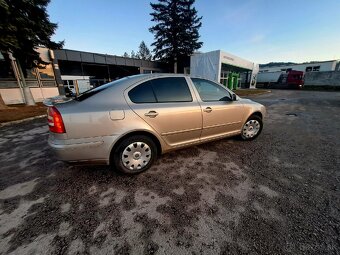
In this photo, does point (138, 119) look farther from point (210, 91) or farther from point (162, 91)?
point (210, 91)

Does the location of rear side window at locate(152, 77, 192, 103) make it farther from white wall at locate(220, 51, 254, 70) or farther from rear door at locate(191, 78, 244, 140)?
white wall at locate(220, 51, 254, 70)

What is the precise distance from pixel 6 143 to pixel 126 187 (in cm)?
428

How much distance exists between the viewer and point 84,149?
2.32 metres

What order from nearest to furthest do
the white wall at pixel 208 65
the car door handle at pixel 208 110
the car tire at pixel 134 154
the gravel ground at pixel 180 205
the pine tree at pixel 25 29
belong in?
the gravel ground at pixel 180 205 → the car tire at pixel 134 154 → the car door handle at pixel 208 110 → the pine tree at pixel 25 29 → the white wall at pixel 208 65

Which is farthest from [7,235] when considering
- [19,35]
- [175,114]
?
[19,35]

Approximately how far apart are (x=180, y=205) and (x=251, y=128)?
→ 3037 mm

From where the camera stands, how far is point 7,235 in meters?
1.69

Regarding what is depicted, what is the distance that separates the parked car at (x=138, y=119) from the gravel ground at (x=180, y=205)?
1.54 ft

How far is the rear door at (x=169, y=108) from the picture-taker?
103 inches

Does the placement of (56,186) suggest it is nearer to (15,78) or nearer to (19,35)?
(19,35)

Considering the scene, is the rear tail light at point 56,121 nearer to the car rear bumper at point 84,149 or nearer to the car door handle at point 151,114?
the car rear bumper at point 84,149

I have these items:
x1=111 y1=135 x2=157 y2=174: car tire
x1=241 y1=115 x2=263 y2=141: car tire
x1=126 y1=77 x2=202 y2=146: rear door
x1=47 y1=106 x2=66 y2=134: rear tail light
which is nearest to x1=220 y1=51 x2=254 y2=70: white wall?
x1=241 y1=115 x2=263 y2=141: car tire

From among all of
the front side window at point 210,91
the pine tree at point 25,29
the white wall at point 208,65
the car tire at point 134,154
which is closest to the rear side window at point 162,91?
the front side window at point 210,91

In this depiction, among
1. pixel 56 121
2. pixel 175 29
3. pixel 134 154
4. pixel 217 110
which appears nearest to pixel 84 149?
pixel 56 121
